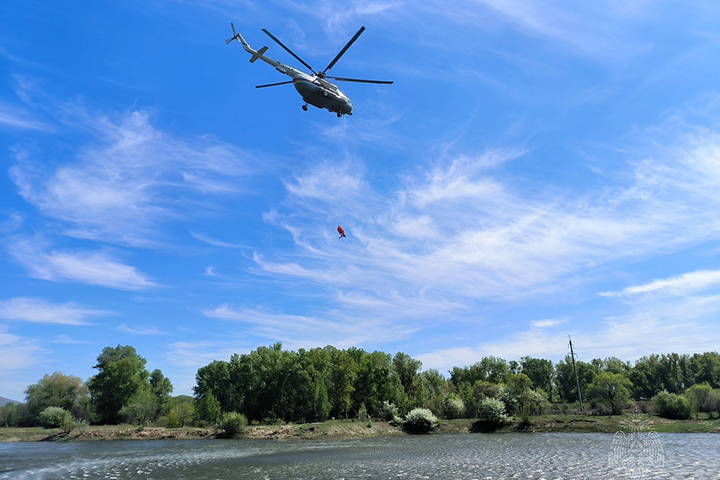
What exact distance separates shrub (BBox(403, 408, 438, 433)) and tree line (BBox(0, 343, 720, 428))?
5.18 meters

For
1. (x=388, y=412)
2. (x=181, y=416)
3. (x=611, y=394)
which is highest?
(x=611, y=394)

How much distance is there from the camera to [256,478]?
25203mm

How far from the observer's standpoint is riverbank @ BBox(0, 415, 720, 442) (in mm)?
56000

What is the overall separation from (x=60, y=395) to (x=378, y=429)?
10036cm

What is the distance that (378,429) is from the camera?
2554 inches

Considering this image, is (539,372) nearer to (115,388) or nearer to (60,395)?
(115,388)

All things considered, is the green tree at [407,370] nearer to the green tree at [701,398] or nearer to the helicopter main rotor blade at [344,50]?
the green tree at [701,398]

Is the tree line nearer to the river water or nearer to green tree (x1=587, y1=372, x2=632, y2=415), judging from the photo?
green tree (x1=587, y1=372, x2=632, y2=415)

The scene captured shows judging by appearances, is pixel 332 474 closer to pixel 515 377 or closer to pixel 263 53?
pixel 263 53

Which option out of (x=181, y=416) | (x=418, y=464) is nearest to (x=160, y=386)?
(x=181, y=416)

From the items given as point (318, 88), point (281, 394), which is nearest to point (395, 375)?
point (281, 394)

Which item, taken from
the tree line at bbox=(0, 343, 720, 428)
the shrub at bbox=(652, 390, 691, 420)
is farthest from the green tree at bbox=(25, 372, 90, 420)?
the shrub at bbox=(652, 390, 691, 420)

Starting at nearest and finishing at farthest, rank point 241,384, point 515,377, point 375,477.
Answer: point 375,477 → point 241,384 → point 515,377

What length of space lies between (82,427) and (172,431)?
2121 centimetres
